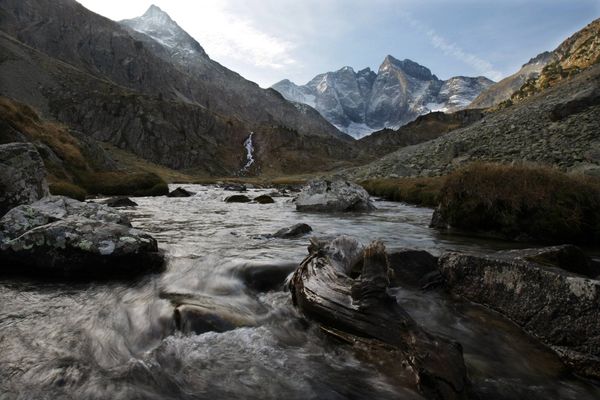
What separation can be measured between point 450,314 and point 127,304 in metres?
5.87

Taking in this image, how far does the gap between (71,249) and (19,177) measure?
21.7 feet

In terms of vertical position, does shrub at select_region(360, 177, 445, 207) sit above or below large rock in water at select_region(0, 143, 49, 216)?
above

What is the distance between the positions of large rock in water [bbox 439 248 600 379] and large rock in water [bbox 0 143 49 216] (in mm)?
13221

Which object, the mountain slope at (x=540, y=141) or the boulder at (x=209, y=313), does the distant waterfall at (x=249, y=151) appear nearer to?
the mountain slope at (x=540, y=141)

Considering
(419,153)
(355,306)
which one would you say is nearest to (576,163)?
(355,306)

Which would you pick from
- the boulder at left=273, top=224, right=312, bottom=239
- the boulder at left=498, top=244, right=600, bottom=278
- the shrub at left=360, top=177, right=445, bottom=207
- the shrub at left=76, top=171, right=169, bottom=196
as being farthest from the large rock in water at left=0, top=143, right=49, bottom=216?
the shrub at left=360, top=177, right=445, bottom=207

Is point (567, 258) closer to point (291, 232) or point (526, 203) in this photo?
point (526, 203)

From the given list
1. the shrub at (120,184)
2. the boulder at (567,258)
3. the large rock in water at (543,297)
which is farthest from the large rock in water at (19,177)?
the shrub at (120,184)

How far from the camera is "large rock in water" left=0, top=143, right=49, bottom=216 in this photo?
455 inches

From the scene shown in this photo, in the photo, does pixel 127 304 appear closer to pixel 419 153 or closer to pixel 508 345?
pixel 508 345

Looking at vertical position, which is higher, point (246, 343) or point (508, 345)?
point (508, 345)

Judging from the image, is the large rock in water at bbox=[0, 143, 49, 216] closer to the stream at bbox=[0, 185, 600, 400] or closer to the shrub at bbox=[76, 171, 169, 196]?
the stream at bbox=[0, 185, 600, 400]

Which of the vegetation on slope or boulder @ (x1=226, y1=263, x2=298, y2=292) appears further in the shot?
the vegetation on slope

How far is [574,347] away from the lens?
4.88 m
